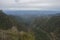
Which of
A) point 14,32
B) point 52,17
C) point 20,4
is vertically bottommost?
point 14,32

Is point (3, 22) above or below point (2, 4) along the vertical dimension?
below

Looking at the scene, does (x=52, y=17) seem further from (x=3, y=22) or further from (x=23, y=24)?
(x=3, y=22)

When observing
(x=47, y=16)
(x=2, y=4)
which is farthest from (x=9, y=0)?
(x=47, y=16)

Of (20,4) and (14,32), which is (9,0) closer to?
(20,4)

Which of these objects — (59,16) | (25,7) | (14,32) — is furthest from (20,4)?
(59,16)

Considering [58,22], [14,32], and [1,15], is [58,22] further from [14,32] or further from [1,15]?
[1,15]

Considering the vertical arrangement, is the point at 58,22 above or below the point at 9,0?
below
